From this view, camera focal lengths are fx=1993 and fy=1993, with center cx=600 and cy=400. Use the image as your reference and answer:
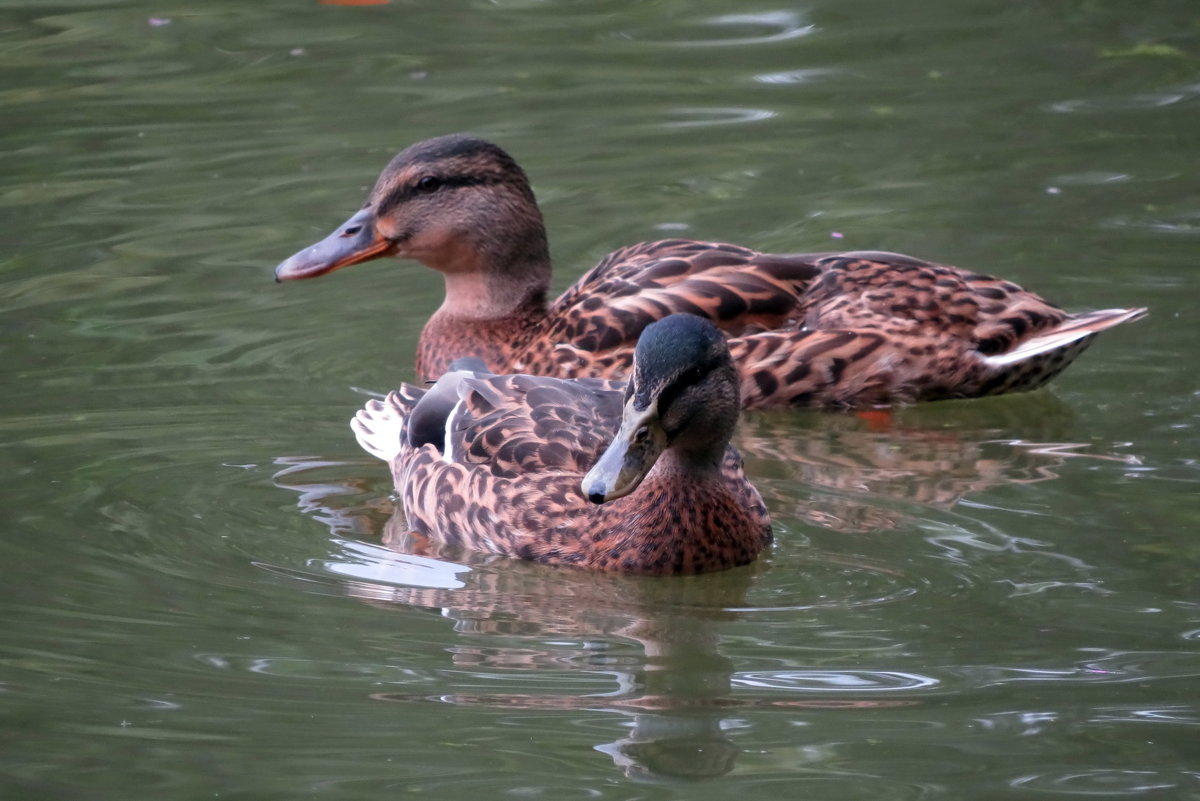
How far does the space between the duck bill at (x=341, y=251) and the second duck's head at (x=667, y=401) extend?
3.01m

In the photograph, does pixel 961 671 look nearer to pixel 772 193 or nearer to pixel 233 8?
pixel 772 193

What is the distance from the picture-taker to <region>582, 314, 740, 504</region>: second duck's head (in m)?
6.37

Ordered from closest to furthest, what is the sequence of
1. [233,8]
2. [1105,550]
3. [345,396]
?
[1105,550]
[345,396]
[233,8]

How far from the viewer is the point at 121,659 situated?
5.98m

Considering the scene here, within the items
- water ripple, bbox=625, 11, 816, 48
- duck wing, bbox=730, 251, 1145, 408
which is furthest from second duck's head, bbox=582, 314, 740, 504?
water ripple, bbox=625, 11, 816, 48

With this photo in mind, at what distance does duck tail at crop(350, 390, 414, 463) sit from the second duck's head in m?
1.52

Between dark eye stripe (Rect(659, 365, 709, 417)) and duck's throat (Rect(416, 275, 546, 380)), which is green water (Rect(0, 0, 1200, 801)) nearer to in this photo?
duck's throat (Rect(416, 275, 546, 380))

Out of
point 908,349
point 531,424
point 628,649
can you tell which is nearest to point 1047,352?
point 908,349

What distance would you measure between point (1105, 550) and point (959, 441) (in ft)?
4.99

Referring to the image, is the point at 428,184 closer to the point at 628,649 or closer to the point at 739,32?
the point at 628,649

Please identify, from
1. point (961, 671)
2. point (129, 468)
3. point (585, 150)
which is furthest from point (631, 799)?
point (585, 150)

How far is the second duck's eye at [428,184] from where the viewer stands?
948cm

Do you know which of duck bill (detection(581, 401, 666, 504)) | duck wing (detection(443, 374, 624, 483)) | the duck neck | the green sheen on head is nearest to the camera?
duck bill (detection(581, 401, 666, 504))

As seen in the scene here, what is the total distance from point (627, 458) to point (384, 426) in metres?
1.94
